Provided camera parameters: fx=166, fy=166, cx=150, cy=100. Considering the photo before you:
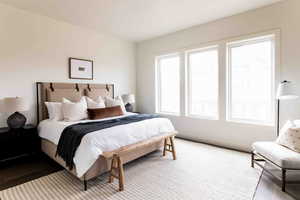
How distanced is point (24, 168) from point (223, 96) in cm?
403

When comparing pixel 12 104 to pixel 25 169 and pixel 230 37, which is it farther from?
pixel 230 37

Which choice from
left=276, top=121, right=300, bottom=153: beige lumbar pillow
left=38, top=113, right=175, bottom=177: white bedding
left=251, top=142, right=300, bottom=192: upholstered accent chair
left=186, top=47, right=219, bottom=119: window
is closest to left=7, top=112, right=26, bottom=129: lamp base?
left=38, top=113, right=175, bottom=177: white bedding

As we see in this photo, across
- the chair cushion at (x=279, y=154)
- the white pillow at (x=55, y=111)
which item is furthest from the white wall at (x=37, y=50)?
the chair cushion at (x=279, y=154)

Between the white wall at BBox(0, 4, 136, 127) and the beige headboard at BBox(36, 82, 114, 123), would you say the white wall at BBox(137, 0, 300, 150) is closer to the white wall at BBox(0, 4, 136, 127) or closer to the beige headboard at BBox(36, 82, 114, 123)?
the white wall at BBox(0, 4, 136, 127)

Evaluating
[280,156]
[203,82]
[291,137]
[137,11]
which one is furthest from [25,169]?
[291,137]

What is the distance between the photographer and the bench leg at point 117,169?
7.02 ft

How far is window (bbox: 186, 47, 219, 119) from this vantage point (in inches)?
154

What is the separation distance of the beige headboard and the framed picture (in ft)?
0.69

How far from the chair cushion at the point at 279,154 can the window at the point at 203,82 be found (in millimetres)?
1417

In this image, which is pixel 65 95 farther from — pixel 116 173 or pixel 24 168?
pixel 116 173

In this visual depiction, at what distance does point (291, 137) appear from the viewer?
2.33 metres

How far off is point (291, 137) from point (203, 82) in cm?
213

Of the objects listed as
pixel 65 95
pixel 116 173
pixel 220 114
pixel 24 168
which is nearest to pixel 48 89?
pixel 65 95

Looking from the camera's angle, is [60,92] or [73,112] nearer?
[73,112]
